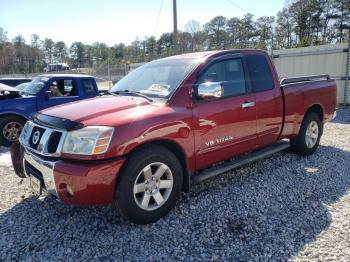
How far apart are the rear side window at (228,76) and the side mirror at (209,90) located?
0.24 m

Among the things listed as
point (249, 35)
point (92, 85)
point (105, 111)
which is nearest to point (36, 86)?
point (92, 85)

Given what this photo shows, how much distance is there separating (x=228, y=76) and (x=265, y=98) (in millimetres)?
708

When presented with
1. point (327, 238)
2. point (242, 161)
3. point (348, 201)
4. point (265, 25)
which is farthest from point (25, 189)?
point (265, 25)

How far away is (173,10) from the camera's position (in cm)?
1537

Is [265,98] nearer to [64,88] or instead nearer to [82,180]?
[82,180]

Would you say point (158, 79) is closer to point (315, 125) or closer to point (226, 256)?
point (226, 256)

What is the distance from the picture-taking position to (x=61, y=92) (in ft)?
26.9

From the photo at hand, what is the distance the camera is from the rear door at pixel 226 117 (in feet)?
12.5

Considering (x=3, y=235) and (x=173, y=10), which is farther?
(x=173, y=10)

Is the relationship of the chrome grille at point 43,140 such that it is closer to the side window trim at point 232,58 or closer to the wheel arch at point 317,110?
the side window trim at point 232,58

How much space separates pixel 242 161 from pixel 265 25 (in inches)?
1490

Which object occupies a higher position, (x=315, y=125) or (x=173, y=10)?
(x=173, y=10)

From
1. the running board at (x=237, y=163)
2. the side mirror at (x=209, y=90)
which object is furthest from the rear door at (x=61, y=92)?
the side mirror at (x=209, y=90)

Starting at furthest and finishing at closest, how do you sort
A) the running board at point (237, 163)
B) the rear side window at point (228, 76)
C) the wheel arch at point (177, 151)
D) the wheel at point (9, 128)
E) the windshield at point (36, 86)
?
the windshield at point (36, 86) → the wheel at point (9, 128) → the rear side window at point (228, 76) → the running board at point (237, 163) → the wheel arch at point (177, 151)
